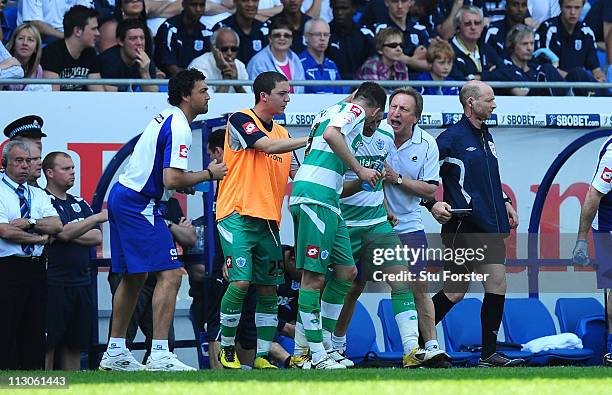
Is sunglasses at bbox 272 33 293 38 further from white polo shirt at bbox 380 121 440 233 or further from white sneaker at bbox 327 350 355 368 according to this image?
white sneaker at bbox 327 350 355 368

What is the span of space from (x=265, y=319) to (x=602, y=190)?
3.00 metres

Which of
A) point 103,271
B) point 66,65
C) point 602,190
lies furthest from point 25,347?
point 602,190

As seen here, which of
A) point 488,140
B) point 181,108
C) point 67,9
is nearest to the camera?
point 181,108

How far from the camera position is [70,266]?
10.8 metres

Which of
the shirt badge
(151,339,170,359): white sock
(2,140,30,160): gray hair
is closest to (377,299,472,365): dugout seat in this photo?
(151,339,170,359): white sock

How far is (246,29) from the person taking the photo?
14.0m

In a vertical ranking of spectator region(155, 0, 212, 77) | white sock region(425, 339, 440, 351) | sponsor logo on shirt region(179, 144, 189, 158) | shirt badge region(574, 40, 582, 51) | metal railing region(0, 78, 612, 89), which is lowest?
white sock region(425, 339, 440, 351)

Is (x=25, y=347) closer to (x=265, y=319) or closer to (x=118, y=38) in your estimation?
(x=265, y=319)

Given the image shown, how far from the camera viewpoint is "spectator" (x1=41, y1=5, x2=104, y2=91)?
41.3ft

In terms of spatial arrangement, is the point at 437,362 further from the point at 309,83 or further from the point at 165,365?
the point at 309,83

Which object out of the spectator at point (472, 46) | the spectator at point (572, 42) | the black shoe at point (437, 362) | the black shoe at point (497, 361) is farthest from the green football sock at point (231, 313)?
the spectator at point (572, 42)

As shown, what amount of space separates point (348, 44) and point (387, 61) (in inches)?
26.1

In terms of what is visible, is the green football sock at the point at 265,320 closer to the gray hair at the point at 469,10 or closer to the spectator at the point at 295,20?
the spectator at the point at 295,20

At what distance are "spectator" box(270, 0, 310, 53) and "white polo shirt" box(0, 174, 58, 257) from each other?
4.63 meters
